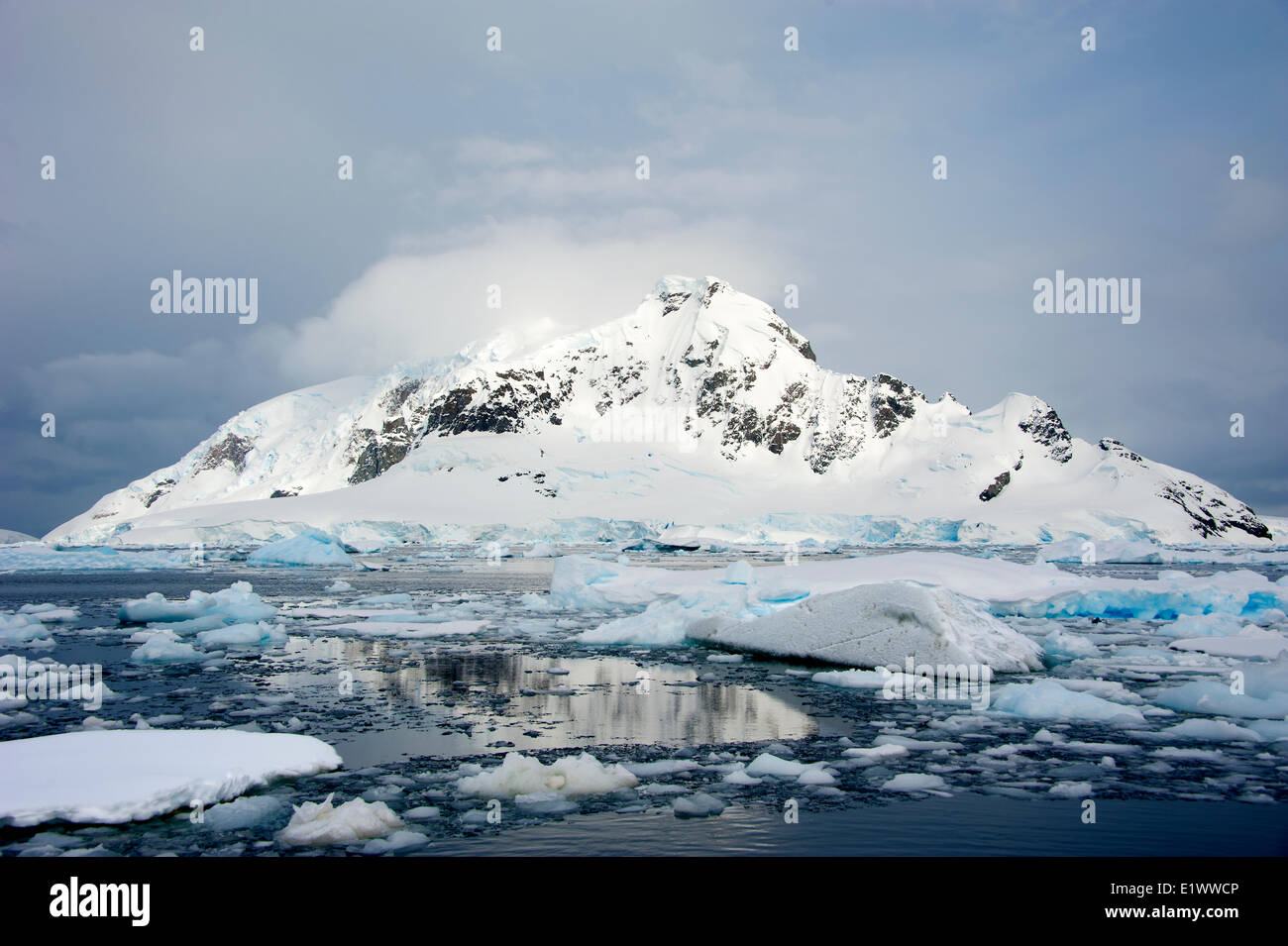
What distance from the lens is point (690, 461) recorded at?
382 ft

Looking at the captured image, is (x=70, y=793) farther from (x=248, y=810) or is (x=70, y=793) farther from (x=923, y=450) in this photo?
(x=923, y=450)

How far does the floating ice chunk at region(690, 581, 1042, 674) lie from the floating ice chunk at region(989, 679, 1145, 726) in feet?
7.46

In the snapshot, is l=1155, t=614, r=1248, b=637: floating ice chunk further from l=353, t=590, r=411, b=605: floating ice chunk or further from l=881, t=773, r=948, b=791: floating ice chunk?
l=353, t=590, r=411, b=605: floating ice chunk

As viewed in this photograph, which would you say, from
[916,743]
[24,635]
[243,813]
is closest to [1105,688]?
[916,743]

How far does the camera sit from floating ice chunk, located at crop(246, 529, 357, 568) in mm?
48062

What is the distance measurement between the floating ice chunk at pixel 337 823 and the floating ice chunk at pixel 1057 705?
23.3 ft

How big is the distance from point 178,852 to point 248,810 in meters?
0.79

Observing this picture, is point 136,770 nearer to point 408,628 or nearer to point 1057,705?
point 1057,705

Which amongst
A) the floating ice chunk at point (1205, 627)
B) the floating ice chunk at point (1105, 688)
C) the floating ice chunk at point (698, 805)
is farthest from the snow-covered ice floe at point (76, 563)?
the floating ice chunk at point (698, 805)

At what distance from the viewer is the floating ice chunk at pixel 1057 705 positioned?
940 centimetres

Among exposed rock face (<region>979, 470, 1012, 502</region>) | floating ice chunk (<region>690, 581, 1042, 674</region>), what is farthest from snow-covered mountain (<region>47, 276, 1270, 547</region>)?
floating ice chunk (<region>690, 581, 1042, 674</region>)

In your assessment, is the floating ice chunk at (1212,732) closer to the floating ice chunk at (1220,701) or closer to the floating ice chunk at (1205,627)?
the floating ice chunk at (1220,701)

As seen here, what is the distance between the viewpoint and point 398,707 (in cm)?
1000
